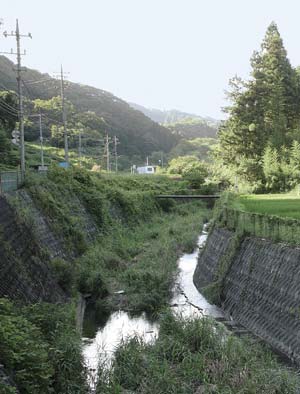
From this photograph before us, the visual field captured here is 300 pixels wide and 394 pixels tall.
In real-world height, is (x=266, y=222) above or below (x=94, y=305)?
above

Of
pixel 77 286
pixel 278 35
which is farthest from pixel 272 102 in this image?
pixel 77 286

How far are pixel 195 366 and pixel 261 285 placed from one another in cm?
524

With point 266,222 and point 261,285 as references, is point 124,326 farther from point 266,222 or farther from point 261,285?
point 266,222

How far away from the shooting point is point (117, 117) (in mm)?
127875

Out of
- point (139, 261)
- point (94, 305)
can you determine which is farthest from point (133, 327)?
point (139, 261)

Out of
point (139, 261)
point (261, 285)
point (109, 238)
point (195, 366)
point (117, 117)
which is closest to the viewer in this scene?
point (195, 366)

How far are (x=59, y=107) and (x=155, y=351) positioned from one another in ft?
251

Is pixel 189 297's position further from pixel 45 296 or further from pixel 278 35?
pixel 278 35

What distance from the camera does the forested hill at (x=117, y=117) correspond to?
109m

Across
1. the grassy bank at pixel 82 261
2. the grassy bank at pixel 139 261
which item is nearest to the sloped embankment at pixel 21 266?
the grassy bank at pixel 82 261

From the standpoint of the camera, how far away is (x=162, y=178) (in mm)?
67938

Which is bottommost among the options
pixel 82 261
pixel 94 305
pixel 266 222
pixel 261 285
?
pixel 94 305

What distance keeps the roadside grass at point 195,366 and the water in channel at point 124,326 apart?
67cm

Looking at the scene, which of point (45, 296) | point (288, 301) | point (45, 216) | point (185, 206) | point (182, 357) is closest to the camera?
point (182, 357)
